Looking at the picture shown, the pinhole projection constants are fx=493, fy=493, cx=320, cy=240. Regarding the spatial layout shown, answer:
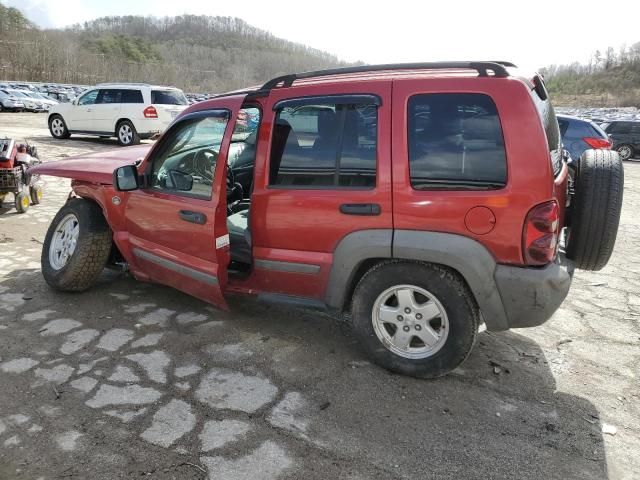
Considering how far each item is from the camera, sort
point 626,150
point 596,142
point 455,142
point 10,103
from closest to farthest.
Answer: point 455,142
point 596,142
point 626,150
point 10,103

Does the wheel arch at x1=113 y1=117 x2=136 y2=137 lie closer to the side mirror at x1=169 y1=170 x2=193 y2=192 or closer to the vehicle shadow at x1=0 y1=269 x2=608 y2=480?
the vehicle shadow at x1=0 y1=269 x2=608 y2=480

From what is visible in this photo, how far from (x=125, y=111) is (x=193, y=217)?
12.6 metres

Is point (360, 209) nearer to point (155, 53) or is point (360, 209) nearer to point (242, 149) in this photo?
point (242, 149)

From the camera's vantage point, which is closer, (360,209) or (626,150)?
(360,209)

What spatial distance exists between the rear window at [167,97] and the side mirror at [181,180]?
38.7 feet

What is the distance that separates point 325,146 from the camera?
10.1 feet

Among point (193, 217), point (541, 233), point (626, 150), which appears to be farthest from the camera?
point (626, 150)

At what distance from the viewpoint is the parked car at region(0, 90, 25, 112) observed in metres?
28.9

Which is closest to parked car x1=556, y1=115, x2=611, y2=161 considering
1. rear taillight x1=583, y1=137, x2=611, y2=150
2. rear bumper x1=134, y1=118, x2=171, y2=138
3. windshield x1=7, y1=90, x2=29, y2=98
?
rear taillight x1=583, y1=137, x2=611, y2=150

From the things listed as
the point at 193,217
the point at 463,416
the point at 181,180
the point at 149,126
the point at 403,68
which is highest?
the point at 403,68

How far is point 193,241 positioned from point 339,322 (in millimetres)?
1279

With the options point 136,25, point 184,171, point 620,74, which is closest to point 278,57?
point 136,25

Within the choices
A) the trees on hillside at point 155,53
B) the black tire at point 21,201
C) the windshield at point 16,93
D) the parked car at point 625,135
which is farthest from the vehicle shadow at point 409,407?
the trees on hillside at point 155,53

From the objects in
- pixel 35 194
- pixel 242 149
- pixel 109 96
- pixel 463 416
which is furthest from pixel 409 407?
pixel 109 96
